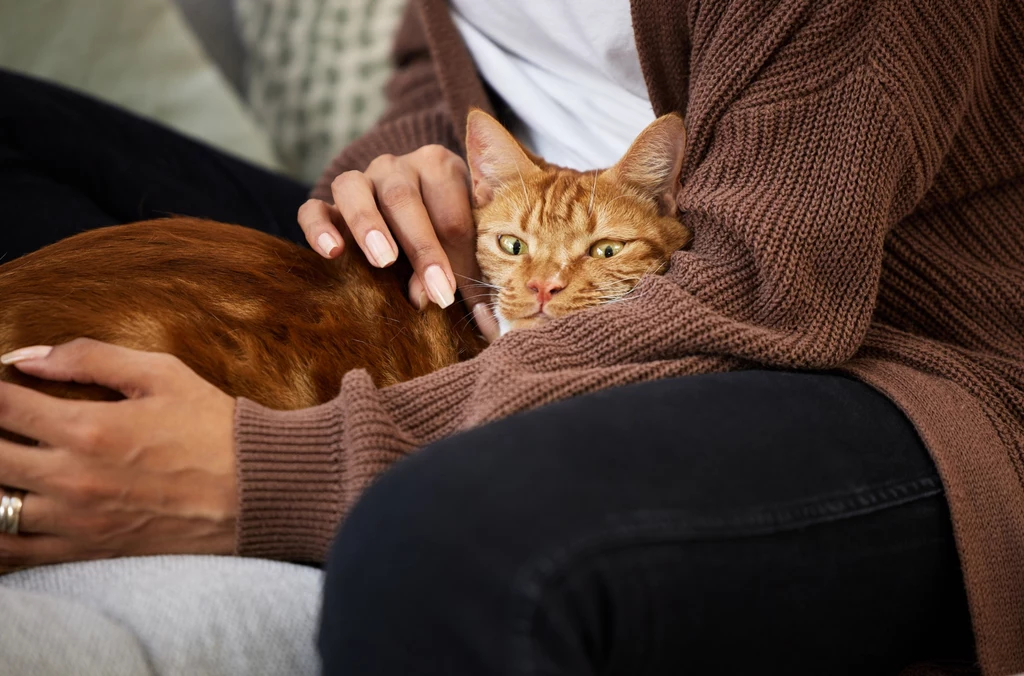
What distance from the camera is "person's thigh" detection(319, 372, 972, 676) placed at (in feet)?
2.14

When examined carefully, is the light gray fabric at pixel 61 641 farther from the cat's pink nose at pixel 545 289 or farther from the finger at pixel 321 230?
the cat's pink nose at pixel 545 289

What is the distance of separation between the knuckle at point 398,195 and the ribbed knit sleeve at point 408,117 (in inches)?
14.4

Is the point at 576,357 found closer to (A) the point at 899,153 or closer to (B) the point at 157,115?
(A) the point at 899,153

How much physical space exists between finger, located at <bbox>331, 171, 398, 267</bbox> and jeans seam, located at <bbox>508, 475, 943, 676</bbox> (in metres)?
0.58

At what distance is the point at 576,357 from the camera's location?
99cm

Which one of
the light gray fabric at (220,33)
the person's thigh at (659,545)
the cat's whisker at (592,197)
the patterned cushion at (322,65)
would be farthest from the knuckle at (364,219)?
the light gray fabric at (220,33)

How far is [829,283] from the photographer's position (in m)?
0.99

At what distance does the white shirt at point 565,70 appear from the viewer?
1.35m

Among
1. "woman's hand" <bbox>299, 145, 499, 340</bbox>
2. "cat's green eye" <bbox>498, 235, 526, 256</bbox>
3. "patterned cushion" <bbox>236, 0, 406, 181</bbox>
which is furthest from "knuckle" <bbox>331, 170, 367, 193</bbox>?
"patterned cushion" <bbox>236, 0, 406, 181</bbox>

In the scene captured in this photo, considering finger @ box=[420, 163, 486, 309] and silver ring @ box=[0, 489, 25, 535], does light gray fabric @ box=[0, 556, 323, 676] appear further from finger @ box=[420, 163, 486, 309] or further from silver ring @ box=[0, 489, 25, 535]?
finger @ box=[420, 163, 486, 309]

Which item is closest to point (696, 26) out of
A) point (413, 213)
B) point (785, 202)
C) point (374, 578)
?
point (785, 202)

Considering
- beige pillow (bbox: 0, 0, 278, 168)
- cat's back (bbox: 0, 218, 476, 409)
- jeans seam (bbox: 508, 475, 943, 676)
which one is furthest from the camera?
beige pillow (bbox: 0, 0, 278, 168)

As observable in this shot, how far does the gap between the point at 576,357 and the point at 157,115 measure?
1834mm

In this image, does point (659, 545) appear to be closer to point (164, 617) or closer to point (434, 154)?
point (164, 617)
